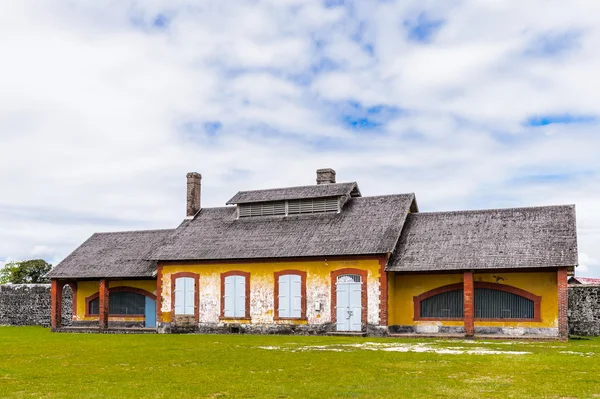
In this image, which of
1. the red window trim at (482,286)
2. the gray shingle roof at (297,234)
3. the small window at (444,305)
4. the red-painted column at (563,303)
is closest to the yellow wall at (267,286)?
the gray shingle roof at (297,234)

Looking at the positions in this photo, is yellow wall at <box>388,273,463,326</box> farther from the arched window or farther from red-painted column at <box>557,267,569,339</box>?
the arched window

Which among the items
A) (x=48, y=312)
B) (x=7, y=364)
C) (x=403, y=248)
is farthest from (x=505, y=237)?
(x=48, y=312)

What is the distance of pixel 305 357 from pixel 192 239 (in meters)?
16.8

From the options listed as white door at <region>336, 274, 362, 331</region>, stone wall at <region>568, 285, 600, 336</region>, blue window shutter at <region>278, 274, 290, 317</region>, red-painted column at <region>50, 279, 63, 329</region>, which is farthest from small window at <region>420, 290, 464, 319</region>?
red-painted column at <region>50, 279, 63, 329</region>

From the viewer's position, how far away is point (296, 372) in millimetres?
14242

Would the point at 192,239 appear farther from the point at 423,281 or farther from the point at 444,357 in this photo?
the point at 444,357

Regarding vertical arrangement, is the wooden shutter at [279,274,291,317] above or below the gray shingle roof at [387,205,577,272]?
below

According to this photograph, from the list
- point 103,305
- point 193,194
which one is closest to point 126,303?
point 103,305

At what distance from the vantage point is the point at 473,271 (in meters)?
26.9

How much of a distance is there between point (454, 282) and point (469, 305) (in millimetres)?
1818

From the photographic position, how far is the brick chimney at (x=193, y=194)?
1425 inches

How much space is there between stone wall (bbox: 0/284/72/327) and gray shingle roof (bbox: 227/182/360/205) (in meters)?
12.8

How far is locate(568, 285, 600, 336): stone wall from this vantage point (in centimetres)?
2800

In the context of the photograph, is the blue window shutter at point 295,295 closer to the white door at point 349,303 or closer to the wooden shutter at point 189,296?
the white door at point 349,303
